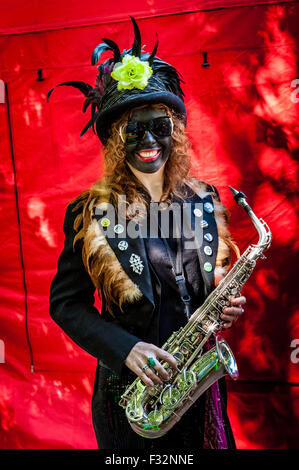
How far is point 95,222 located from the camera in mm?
2248

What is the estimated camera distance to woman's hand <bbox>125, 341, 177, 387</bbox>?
6.77 ft

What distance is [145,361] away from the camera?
6.82 feet

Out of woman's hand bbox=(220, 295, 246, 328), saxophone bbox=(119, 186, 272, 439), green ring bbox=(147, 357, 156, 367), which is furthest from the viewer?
woman's hand bbox=(220, 295, 246, 328)

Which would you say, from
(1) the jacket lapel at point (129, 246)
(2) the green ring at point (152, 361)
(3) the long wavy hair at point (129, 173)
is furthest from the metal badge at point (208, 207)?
(2) the green ring at point (152, 361)

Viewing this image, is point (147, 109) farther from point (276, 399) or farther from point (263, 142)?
point (276, 399)

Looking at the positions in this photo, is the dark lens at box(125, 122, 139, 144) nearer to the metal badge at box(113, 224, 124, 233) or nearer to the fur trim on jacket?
the fur trim on jacket

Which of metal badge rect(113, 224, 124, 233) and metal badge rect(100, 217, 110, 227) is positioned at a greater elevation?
metal badge rect(100, 217, 110, 227)

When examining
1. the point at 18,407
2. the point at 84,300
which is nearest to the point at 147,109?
the point at 84,300

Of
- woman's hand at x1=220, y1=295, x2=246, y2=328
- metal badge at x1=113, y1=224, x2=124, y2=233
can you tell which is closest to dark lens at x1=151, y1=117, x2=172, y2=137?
metal badge at x1=113, y1=224, x2=124, y2=233

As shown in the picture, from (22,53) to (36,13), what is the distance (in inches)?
12.4

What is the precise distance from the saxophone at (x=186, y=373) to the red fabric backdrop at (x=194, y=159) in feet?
3.90

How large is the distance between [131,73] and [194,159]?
4.52 ft

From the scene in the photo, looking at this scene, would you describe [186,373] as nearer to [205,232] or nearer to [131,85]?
[205,232]

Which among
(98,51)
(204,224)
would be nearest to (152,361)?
(204,224)
